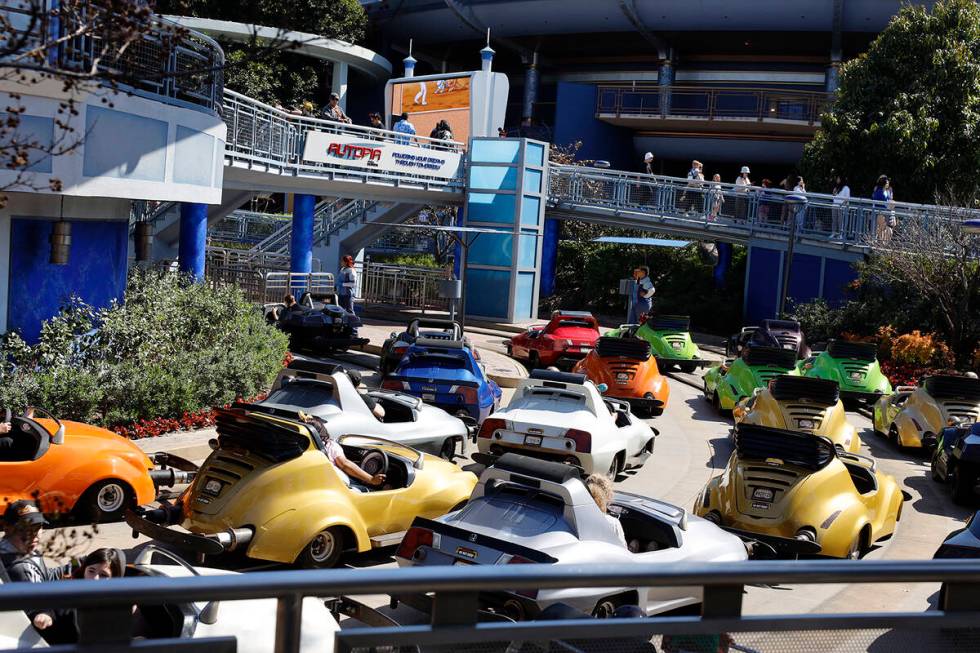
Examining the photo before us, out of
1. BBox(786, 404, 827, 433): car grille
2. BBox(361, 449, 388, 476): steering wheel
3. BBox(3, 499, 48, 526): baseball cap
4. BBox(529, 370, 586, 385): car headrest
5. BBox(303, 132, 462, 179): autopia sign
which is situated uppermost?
BBox(303, 132, 462, 179): autopia sign

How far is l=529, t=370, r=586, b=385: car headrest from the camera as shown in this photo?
43.1ft

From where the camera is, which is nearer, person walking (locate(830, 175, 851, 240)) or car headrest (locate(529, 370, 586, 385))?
car headrest (locate(529, 370, 586, 385))

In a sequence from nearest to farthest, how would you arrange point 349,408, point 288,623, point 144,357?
point 288,623, point 349,408, point 144,357

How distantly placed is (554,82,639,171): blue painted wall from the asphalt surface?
2603cm

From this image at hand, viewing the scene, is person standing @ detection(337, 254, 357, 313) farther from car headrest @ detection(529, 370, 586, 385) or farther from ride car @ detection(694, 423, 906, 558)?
ride car @ detection(694, 423, 906, 558)

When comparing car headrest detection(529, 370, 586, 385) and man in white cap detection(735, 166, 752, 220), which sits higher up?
man in white cap detection(735, 166, 752, 220)

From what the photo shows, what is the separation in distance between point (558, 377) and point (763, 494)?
3.73 metres

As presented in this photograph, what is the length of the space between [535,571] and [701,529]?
594 cm

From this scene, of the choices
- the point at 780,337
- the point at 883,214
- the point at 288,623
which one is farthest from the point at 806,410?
the point at 883,214

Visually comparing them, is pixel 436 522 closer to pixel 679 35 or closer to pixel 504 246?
pixel 504 246

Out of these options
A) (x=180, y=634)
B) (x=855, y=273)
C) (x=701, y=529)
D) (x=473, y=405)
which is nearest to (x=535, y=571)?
(x=180, y=634)

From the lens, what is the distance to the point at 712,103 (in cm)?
4359

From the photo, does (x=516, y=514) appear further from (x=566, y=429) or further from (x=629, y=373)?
(x=629, y=373)

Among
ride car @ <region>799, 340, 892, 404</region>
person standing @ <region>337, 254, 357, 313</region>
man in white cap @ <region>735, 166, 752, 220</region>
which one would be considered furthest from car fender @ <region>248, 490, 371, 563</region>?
man in white cap @ <region>735, 166, 752, 220</region>
